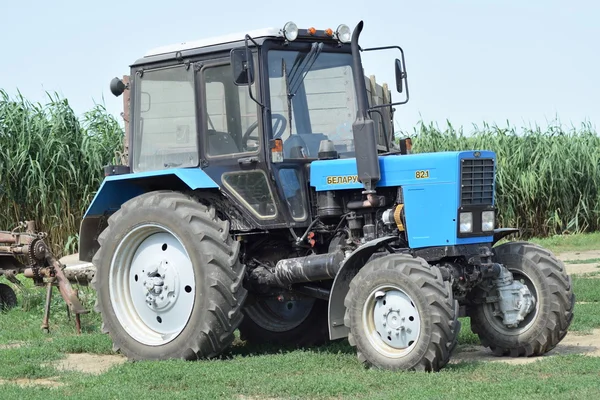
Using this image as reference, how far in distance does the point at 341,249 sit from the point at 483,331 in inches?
54.4

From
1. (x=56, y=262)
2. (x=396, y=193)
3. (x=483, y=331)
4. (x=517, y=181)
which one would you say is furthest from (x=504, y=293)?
(x=517, y=181)

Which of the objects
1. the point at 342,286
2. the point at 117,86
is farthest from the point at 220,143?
the point at 342,286

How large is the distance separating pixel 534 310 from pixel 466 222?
3.36ft

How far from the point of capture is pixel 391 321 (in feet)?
25.1

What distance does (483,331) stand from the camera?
845 centimetres

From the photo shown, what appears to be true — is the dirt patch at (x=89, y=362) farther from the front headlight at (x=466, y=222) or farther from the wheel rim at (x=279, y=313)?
the front headlight at (x=466, y=222)

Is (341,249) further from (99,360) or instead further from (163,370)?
(99,360)

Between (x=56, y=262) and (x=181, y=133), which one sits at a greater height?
(x=181, y=133)

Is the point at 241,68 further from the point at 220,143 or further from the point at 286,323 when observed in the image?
the point at 286,323

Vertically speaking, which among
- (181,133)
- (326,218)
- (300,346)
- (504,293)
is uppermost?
(181,133)

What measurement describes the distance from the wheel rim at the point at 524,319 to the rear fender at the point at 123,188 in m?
2.55

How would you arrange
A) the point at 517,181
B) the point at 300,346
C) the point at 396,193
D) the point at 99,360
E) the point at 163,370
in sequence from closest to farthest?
the point at 163,370 < the point at 396,193 < the point at 99,360 < the point at 300,346 < the point at 517,181

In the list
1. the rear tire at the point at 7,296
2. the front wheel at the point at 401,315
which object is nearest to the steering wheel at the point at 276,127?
the front wheel at the point at 401,315

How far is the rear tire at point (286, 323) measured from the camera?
9.55m
